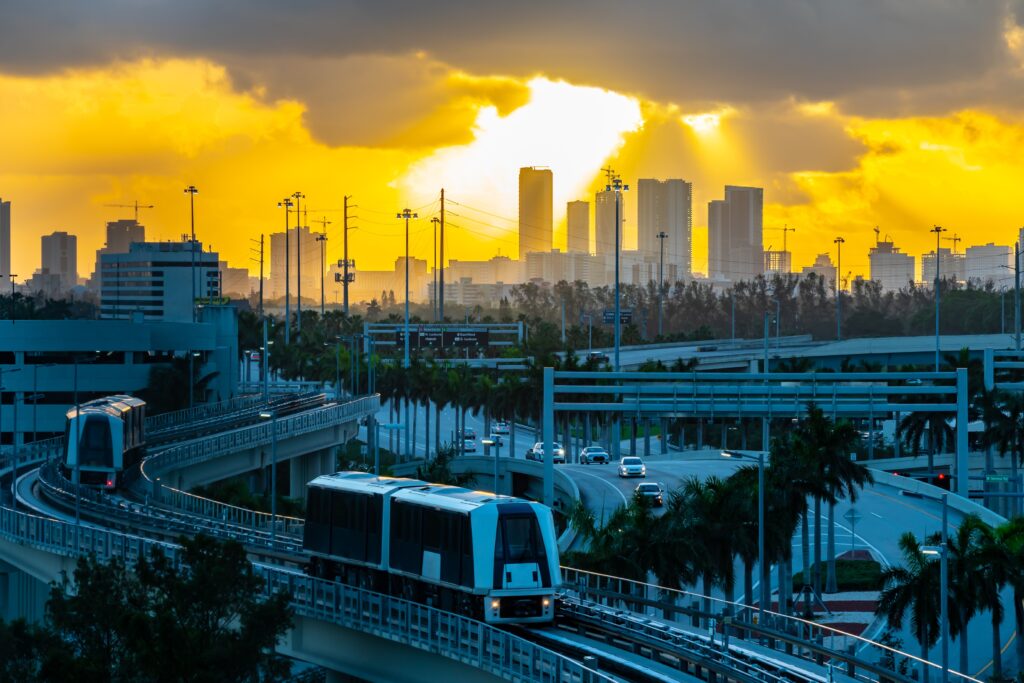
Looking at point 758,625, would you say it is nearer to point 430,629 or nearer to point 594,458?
point 430,629

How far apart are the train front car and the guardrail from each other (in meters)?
0.78

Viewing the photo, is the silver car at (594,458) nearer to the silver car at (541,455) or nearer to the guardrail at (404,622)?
the silver car at (541,455)

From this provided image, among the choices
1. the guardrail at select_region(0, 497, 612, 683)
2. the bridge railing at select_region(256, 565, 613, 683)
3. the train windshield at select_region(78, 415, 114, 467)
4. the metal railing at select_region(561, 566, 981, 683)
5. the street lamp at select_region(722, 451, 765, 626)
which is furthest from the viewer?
the train windshield at select_region(78, 415, 114, 467)

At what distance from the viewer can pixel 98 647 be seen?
3956 centimetres

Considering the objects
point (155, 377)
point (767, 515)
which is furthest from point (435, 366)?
point (767, 515)

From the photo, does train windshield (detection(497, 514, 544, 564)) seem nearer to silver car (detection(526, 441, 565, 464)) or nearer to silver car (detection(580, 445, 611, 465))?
silver car (detection(580, 445, 611, 465))

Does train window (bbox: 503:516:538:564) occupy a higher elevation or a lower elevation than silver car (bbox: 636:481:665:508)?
higher

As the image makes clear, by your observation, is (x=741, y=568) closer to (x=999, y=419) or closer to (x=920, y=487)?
(x=920, y=487)

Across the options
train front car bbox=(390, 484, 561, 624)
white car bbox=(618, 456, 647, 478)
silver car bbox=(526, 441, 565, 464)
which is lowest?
silver car bbox=(526, 441, 565, 464)

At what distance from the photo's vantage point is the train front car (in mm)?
39438

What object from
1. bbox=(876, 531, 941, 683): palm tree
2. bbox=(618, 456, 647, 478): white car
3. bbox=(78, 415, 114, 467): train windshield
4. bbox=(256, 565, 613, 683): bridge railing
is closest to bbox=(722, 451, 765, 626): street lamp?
bbox=(876, 531, 941, 683): palm tree

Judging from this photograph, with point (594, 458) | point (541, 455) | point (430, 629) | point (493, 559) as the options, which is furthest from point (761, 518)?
point (541, 455)

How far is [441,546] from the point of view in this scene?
135 ft

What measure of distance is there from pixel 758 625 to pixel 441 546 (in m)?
8.09
